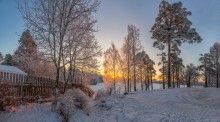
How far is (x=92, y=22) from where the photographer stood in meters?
14.4

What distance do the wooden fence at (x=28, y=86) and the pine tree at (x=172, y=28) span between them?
20.5 m

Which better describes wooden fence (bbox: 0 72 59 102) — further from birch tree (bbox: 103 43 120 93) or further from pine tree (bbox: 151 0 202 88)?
birch tree (bbox: 103 43 120 93)

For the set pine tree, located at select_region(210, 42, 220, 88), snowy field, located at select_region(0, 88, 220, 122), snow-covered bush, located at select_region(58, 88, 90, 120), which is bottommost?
snowy field, located at select_region(0, 88, 220, 122)

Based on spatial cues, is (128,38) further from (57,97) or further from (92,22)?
(57,97)

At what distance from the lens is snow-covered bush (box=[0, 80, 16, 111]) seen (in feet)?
35.4

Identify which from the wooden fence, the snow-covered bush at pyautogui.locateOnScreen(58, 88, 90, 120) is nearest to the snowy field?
the snow-covered bush at pyautogui.locateOnScreen(58, 88, 90, 120)

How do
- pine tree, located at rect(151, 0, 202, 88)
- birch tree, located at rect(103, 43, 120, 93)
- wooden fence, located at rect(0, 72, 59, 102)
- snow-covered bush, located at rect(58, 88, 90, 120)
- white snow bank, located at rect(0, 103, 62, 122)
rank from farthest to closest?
1. birch tree, located at rect(103, 43, 120, 93)
2. pine tree, located at rect(151, 0, 202, 88)
3. wooden fence, located at rect(0, 72, 59, 102)
4. snow-covered bush, located at rect(58, 88, 90, 120)
5. white snow bank, located at rect(0, 103, 62, 122)

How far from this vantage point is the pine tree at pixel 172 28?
109 ft

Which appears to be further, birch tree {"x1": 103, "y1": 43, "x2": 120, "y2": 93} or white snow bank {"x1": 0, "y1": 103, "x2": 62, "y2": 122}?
birch tree {"x1": 103, "y1": 43, "x2": 120, "y2": 93}

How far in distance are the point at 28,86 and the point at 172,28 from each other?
2467 centimetres

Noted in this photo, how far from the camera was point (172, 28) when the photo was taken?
33.8 m

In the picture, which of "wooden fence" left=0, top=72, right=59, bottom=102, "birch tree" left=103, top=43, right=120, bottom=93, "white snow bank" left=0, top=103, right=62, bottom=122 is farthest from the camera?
"birch tree" left=103, top=43, right=120, bottom=93

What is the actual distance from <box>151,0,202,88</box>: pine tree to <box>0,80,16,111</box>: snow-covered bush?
24.0m

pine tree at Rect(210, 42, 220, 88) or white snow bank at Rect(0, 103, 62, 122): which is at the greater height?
pine tree at Rect(210, 42, 220, 88)
